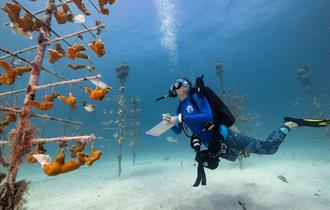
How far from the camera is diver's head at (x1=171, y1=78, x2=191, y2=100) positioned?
223 inches

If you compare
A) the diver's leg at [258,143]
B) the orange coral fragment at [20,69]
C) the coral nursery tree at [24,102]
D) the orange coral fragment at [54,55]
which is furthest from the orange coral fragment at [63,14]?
the diver's leg at [258,143]

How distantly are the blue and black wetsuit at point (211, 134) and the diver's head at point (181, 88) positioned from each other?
154mm

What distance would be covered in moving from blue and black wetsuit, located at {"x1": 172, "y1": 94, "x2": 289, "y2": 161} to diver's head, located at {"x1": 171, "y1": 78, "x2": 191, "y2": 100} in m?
0.15

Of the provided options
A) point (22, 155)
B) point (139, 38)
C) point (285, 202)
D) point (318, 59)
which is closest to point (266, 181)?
point (285, 202)

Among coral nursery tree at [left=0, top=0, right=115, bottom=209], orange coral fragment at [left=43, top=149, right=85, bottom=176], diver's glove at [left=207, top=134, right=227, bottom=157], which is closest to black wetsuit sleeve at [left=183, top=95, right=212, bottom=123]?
diver's glove at [left=207, top=134, right=227, bottom=157]

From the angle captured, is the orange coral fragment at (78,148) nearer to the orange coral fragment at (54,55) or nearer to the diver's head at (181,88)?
the orange coral fragment at (54,55)

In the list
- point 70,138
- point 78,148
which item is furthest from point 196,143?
point 70,138

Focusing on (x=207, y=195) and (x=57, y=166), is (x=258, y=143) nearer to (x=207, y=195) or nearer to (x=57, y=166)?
(x=207, y=195)

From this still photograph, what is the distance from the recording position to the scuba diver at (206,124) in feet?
17.0

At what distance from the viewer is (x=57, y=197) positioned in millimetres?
9438

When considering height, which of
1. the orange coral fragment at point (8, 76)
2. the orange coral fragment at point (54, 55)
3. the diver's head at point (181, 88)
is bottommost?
the orange coral fragment at point (8, 76)

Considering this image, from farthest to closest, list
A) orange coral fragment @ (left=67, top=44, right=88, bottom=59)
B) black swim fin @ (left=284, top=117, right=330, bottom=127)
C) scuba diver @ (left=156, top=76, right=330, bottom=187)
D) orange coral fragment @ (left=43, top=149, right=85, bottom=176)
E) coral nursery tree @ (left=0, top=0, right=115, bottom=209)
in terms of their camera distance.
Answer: black swim fin @ (left=284, top=117, right=330, bottom=127)
scuba diver @ (left=156, top=76, right=330, bottom=187)
orange coral fragment @ (left=67, top=44, right=88, bottom=59)
coral nursery tree @ (left=0, top=0, right=115, bottom=209)
orange coral fragment @ (left=43, top=149, right=85, bottom=176)

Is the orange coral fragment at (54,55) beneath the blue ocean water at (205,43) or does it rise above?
beneath

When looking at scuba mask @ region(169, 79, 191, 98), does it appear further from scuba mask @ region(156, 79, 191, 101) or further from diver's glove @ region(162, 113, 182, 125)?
diver's glove @ region(162, 113, 182, 125)
